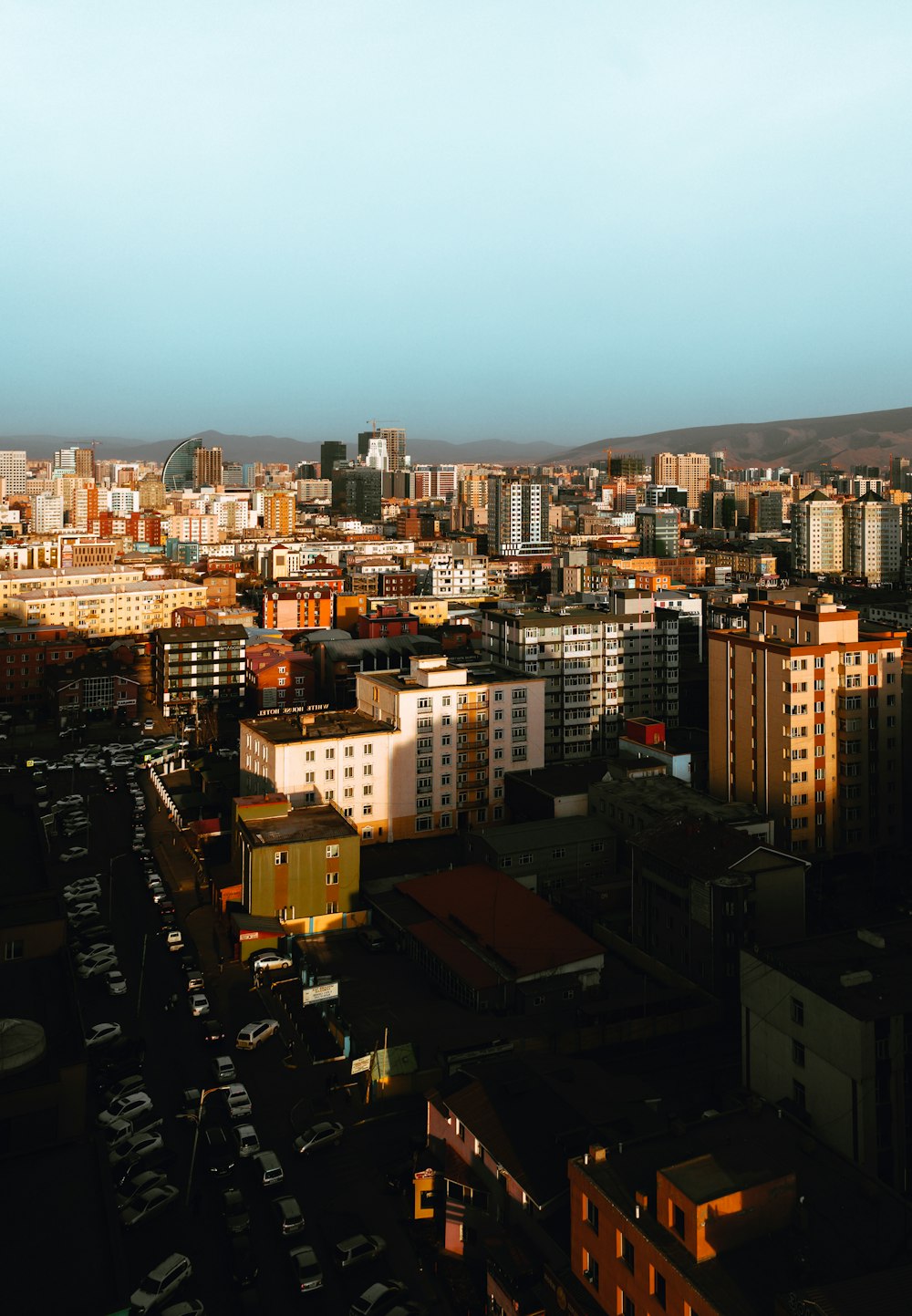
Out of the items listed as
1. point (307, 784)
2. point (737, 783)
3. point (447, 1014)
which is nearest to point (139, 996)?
point (447, 1014)

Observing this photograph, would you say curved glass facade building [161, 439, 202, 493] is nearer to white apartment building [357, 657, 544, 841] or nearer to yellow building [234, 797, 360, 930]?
white apartment building [357, 657, 544, 841]

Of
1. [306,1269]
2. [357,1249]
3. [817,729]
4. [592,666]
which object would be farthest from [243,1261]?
[592,666]

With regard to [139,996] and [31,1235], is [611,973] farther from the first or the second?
[31,1235]

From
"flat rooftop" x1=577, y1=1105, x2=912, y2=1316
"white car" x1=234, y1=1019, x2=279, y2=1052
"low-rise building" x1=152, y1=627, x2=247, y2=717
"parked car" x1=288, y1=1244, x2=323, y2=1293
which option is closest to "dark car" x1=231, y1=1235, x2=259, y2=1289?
"parked car" x1=288, y1=1244, x2=323, y2=1293

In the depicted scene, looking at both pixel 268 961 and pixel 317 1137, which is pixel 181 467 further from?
pixel 317 1137

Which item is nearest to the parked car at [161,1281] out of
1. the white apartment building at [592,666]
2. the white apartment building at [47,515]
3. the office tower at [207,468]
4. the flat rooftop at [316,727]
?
the flat rooftop at [316,727]

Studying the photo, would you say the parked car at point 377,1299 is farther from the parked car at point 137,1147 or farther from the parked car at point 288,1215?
the parked car at point 137,1147
